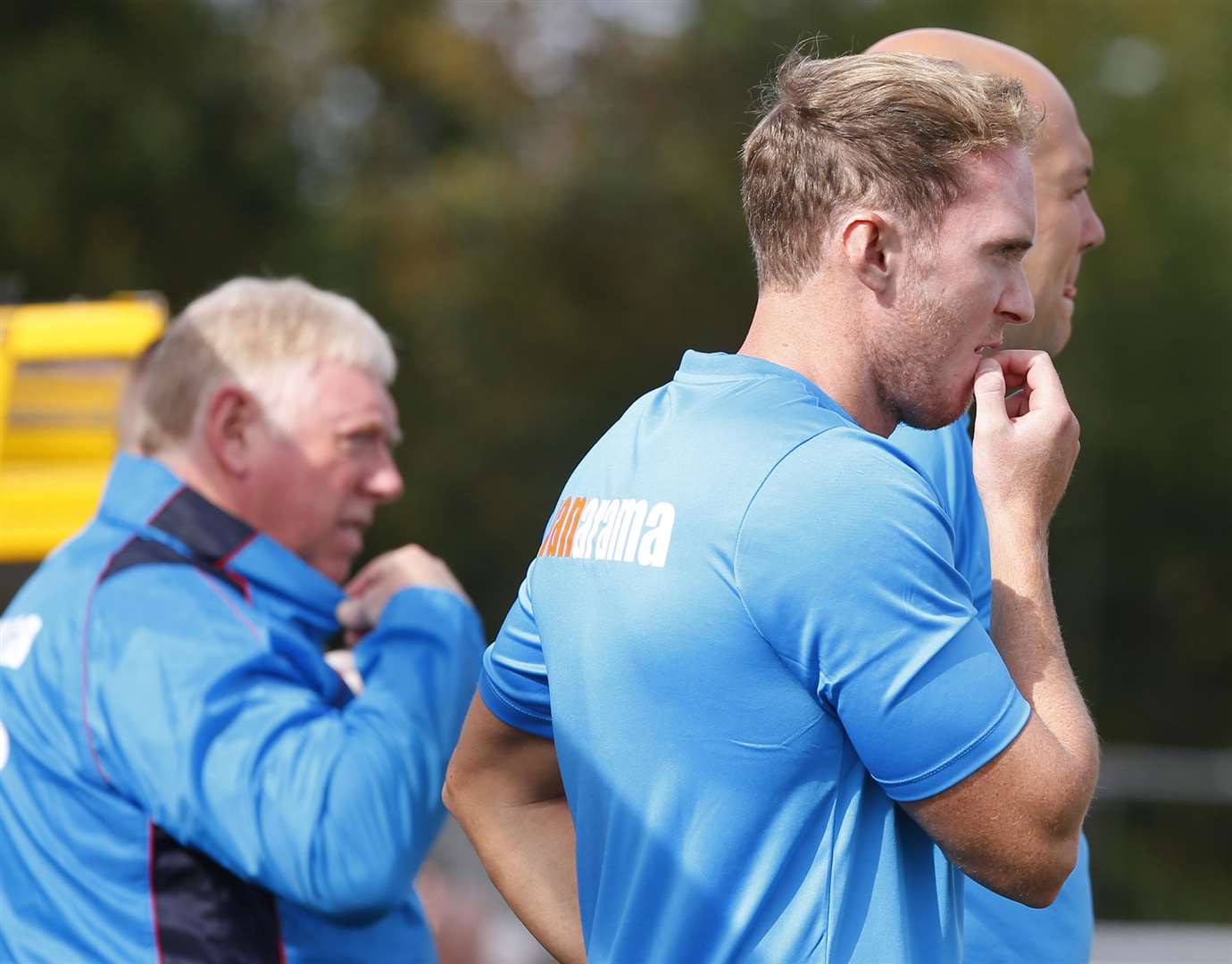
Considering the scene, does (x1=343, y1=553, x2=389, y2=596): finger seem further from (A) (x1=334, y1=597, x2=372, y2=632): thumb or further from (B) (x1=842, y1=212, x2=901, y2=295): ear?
(B) (x1=842, y1=212, x2=901, y2=295): ear

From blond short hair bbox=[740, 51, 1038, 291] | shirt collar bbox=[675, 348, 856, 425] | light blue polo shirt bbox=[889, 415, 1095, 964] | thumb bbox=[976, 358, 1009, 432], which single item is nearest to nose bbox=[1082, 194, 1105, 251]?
light blue polo shirt bbox=[889, 415, 1095, 964]

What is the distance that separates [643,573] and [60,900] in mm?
1294

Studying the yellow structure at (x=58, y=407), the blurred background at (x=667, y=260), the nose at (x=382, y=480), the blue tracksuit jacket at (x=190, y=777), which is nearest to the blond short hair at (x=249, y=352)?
the nose at (x=382, y=480)

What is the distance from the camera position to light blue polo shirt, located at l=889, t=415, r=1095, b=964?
6.98ft

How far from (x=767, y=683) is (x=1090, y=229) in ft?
4.81

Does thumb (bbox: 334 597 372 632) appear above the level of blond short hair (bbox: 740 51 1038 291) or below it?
below

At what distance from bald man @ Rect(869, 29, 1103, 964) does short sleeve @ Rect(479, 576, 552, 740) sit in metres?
0.59

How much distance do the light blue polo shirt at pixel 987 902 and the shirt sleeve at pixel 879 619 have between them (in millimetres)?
→ 577

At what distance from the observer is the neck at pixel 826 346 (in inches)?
67.6

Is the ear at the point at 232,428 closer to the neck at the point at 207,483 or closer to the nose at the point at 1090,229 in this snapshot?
the neck at the point at 207,483

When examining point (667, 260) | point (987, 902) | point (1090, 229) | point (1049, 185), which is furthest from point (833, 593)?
point (667, 260)

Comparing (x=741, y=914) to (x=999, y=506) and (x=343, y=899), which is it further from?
(x=343, y=899)

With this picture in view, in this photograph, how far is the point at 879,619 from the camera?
1.47 m

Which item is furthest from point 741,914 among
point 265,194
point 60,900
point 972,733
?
point 265,194
